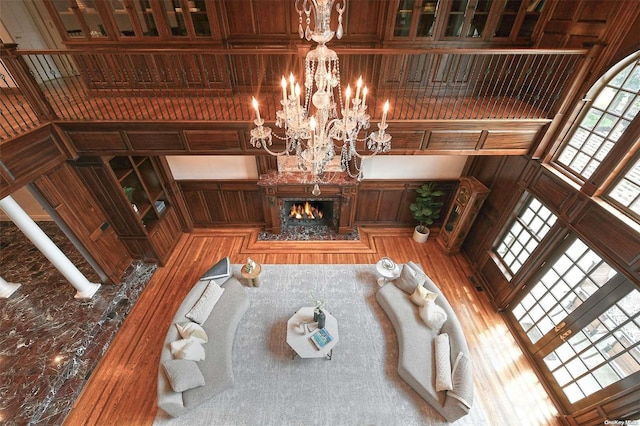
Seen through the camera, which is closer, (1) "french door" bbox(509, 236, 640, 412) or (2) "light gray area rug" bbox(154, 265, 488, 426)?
(1) "french door" bbox(509, 236, 640, 412)

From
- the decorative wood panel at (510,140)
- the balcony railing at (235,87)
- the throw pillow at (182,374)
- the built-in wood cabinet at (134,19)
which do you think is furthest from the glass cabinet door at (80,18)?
the decorative wood panel at (510,140)

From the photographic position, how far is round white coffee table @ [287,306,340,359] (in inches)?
137

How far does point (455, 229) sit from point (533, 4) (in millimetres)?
3558

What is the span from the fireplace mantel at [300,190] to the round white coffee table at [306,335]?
224cm

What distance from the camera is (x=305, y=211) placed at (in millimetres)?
5988

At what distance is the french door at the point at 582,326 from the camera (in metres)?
2.82

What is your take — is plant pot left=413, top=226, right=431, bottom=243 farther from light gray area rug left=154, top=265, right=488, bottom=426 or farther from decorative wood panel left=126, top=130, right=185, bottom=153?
decorative wood panel left=126, top=130, right=185, bottom=153

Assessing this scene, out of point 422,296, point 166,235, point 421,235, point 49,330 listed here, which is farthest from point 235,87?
point 49,330

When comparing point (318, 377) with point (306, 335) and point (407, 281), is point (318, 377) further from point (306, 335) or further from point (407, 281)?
point (407, 281)

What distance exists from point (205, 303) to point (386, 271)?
295 centimetres

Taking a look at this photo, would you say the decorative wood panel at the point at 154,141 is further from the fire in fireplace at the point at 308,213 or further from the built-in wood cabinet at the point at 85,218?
the fire in fireplace at the point at 308,213

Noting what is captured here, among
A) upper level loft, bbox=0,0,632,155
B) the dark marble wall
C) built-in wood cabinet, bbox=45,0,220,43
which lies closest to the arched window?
upper level loft, bbox=0,0,632,155

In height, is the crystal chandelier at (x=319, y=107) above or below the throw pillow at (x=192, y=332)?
above

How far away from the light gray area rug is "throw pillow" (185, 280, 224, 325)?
540 millimetres
